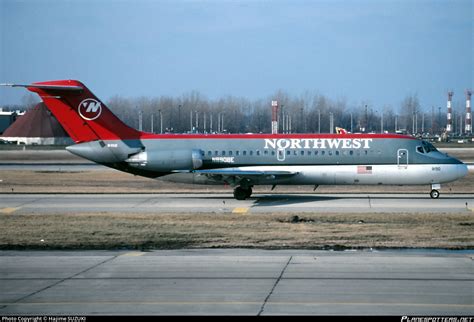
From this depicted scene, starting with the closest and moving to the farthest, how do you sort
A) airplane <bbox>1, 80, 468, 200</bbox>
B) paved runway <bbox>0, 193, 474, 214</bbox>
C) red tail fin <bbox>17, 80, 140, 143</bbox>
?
paved runway <bbox>0, 193, 474, 214</bbox> < airplane <bbox>1, 80, 468, 200</bbox> < red tail fin <bbox>17, 80, 140, 143</bbox>

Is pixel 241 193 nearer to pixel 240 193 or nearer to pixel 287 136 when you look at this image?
pixel 240 193

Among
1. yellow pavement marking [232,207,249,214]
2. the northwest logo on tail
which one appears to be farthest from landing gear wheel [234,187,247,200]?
the northwest logo on tail

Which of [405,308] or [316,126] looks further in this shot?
[316,126]

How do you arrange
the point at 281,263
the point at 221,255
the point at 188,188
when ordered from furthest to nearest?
the point at 188,188, the point at 221,255, the point at 281,263

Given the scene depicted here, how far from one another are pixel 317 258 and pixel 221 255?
8.61ft

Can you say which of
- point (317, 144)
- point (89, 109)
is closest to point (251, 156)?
point (317, 144)

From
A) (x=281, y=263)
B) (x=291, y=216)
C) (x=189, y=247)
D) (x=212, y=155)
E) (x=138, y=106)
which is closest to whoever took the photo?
(x=281, y=263)

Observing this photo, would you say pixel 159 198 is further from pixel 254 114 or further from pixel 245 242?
pixel 254 114

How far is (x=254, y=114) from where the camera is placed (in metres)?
178

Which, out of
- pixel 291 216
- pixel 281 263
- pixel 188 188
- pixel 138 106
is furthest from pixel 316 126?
pixel 281 263

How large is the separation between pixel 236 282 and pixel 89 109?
21122mm

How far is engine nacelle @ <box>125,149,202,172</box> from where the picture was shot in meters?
35.6

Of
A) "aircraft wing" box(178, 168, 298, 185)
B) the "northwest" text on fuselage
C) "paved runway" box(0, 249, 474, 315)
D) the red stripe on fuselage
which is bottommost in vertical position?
"paved runway" box(0, 249, 474, 315)

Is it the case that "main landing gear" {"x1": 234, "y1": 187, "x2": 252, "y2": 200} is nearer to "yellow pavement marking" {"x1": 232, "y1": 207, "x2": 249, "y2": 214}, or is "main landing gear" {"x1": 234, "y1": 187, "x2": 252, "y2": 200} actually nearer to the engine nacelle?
the engine nacelle
